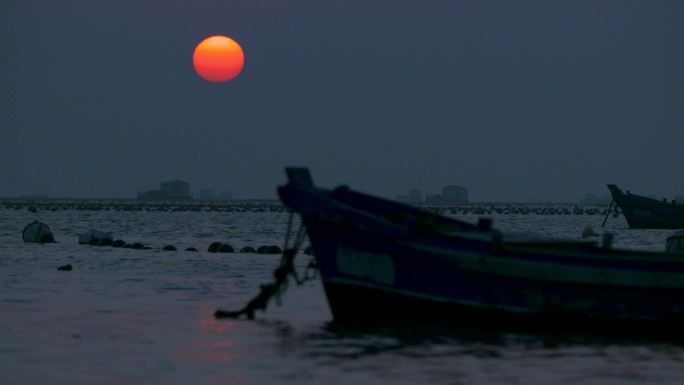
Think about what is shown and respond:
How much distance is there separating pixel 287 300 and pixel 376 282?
23.1 ft

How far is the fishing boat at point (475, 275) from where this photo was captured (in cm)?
2016

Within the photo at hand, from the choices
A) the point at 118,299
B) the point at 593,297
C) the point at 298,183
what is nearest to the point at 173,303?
the point at 118,299

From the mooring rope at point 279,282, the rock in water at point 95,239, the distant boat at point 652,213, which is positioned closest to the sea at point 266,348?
the mooring rope at point 279,282

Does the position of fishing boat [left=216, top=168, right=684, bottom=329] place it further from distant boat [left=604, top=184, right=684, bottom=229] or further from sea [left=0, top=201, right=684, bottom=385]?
distant boat [left=604, top=184, right=684, bottom=229]

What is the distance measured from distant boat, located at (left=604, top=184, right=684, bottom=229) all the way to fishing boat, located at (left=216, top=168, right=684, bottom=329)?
73.3m

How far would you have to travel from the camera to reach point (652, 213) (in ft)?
306

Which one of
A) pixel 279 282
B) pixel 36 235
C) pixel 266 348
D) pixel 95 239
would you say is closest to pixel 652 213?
pixel 95 239

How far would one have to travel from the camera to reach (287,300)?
90.0 ft

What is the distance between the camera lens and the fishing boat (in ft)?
66.1

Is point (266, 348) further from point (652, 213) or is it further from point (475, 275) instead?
point (652, 213)

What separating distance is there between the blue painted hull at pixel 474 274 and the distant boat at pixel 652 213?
73.3 m

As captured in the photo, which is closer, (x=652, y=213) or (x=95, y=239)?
(x=95, y=239)

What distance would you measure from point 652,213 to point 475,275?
251 feet

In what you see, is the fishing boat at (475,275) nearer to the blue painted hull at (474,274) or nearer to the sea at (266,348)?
the blue painted hull at (474,274)
